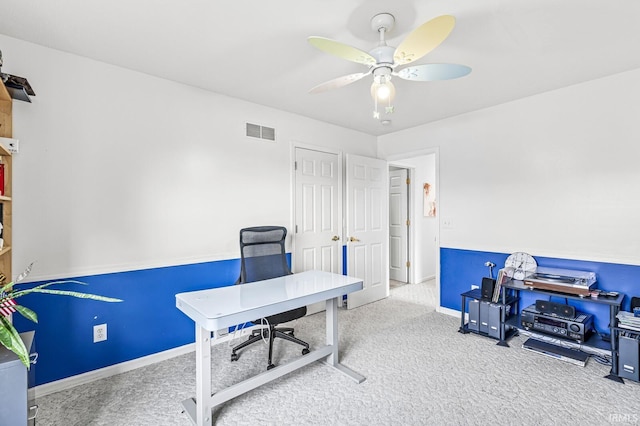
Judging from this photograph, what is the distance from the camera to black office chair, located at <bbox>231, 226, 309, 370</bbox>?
264 centimetres

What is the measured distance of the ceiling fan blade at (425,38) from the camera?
1.37m

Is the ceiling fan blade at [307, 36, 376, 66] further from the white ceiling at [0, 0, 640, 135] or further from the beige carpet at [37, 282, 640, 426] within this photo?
the beige carpet at [37, 282, 640, 426]

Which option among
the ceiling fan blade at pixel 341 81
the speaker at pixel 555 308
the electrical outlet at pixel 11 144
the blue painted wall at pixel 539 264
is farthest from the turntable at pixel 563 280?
the electrical outlet at pixel 11 144

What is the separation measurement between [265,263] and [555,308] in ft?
8.81

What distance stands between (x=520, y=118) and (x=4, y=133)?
4393mm

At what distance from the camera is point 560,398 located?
2.10 m

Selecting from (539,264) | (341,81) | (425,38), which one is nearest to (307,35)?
(341,81)

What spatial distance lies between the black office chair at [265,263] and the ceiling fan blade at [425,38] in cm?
184

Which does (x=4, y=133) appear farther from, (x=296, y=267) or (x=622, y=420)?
(x=622, y=420)

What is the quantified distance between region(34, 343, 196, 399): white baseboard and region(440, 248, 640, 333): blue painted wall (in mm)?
2992

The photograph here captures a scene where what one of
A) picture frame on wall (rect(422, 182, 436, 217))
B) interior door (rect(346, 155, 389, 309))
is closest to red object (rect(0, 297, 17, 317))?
interior door (rect(346, 155, 389, 309))

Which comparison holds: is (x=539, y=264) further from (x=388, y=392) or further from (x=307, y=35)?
(x=307, y=35)

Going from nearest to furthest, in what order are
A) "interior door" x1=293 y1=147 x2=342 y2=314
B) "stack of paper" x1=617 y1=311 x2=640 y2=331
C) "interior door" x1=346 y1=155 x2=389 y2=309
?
"stack of paper" x1=617 y1=311 x2=640 y2=331 → "interior door" x1=293 y1=147 x2=342 y2=314 → "interior door" x1=346 y1=155 x2=389 y2=309

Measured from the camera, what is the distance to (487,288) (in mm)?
3127
